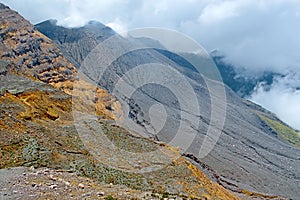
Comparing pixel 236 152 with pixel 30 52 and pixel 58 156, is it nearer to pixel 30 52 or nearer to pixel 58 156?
pixel 30 52

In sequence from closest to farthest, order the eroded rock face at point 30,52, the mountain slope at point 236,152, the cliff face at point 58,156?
the cliff face at point 58,156 → the eroded rock face at point 30,52 → the mountain slope at point 236,152

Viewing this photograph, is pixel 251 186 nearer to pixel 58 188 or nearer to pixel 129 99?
pixel 129 99

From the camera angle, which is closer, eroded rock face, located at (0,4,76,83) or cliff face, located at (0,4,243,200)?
cliff face, located at (0,4,243,200)

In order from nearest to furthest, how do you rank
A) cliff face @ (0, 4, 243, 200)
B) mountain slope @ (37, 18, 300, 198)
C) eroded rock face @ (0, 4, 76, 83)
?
cliff face @ (0, 4, 243, 200), eroded rock face @ (0, 4, 76, 83), mountain slope @ (37, 18, 300, 198)

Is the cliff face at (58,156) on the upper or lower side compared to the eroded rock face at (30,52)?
lower

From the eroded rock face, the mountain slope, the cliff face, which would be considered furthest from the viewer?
the mountain slope

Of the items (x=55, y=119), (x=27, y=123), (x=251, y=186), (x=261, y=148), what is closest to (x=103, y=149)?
(x=27, y=123)

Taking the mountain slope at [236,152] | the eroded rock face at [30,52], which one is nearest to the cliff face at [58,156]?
the mountain slope at [236,152]

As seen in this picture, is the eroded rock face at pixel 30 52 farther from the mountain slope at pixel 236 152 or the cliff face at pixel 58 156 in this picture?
the cliff face at pixel 58 156

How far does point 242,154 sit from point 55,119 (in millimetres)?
128284

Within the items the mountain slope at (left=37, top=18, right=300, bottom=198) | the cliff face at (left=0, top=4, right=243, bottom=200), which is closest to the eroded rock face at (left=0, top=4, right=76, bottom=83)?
the mountain slope at (left=37, top=18, right=300, bottom=198)

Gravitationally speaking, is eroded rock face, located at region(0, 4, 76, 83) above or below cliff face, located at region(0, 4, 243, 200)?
above

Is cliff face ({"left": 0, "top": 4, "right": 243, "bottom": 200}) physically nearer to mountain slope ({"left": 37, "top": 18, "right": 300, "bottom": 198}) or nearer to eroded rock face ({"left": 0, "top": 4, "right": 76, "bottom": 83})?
mountain slope ({"left": 37, "top": 18, "right": 300, "bottom": 198})

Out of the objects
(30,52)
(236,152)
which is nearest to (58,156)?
(30,52)
